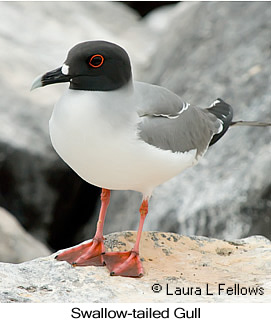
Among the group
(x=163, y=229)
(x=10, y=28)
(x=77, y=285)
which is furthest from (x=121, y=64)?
(x=10, y=28)

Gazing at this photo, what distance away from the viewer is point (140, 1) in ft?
40.9

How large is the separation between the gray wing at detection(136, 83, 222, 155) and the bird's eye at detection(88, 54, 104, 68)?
335mm

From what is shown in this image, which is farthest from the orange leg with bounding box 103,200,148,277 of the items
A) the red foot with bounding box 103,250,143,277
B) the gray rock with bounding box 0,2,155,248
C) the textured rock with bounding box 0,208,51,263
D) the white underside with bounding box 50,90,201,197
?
the gray rock with bounding box 0,2,155,248

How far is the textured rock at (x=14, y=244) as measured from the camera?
5.79 meters

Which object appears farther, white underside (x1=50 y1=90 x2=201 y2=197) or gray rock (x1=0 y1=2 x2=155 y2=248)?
gray rock (x1=0 y1=2 x2=155 y2=248)

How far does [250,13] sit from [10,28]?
3455mm

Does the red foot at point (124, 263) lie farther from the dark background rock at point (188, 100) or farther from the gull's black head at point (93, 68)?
the dark background rock at point (188, 100)

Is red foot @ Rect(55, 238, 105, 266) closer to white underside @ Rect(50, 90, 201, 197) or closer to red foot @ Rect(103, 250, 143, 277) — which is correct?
red foot @ Rect(103, 250, 143, 277)

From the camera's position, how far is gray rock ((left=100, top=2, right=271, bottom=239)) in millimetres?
5426

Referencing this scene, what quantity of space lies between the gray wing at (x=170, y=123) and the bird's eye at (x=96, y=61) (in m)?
0.33

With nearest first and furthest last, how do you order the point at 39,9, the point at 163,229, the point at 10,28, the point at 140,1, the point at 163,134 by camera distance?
1. the point at 163,134
2. the point at 163,229
3. the point at 10,28
4. the point at 39,9
5. the point at 140,1

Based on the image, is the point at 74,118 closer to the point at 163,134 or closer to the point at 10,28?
the point at 163,134

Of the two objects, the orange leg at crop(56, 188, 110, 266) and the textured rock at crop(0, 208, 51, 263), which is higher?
the orange leg at crop(56, 188, 110, 266)

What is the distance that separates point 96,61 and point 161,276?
4.48 ft
